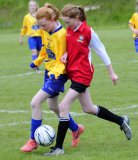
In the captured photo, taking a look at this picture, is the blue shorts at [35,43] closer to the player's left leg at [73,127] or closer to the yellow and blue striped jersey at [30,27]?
the yellow and blue striped jersey at [30,27]

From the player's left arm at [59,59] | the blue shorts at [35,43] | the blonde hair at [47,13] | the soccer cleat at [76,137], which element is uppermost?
the blonde hair at [47,13]

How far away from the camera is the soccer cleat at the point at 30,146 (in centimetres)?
687

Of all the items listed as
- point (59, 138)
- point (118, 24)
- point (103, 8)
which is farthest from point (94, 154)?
point (103, 8)

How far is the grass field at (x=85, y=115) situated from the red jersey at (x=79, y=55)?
910 mm

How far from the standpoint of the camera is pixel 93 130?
8.09 metres

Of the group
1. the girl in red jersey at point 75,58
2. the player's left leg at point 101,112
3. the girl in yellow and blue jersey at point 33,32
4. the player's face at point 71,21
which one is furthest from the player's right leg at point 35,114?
the girl in yellow and blue jersey at point 33,32

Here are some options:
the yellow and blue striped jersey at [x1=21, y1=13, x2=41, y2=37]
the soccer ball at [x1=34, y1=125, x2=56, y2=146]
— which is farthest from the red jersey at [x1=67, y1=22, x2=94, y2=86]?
the yellow and blue striped jersey at [x1=21, y1=13, x2=41, y2=37]

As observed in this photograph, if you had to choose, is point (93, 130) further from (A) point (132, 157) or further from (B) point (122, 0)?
(B) point (122, 0)

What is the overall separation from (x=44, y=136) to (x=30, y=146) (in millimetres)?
222

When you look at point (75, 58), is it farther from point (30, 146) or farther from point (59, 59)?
point (30, 146)

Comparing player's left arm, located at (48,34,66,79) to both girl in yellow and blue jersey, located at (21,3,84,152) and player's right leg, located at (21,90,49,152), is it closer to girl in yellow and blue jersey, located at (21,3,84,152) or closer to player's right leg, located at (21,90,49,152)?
girl in yellow and blue jersey, located at (21,3,84,152)

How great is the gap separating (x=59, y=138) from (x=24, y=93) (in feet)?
17.3

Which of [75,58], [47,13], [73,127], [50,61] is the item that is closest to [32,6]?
[73,127]

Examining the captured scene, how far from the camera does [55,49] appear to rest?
271 inches
